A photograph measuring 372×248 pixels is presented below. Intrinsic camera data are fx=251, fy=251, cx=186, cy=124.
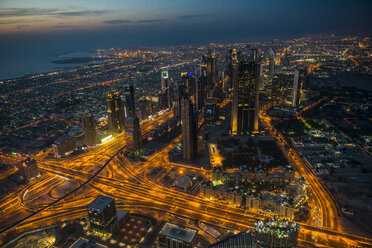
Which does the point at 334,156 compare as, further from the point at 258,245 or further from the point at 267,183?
the point at 258,245

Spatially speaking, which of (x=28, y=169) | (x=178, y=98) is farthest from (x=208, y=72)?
(x=28, y=169)

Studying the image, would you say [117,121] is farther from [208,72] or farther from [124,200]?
[208,72]

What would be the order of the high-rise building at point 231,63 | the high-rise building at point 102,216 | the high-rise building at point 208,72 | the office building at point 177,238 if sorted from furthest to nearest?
the high-rise building at point 231,63 < the high-rise building at point 208,72 < the high-rise building at point 102,216 < the office building at point 177,238

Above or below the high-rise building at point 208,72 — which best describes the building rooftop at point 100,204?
below

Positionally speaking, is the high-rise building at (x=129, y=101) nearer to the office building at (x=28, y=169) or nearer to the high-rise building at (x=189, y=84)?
the high-rise building at (x=189, y=84)

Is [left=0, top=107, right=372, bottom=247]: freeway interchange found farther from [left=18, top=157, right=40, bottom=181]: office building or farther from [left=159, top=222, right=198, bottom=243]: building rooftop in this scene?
[left=159, top=222, right=198, bottom=243]: building rooftop

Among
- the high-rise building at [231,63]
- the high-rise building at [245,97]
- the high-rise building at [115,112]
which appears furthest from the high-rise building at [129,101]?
the high-rise building at [231,63]

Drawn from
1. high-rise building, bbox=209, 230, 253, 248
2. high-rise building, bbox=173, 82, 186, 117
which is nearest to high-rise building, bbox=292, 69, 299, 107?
high-rise building, bbox=173, 82, 186, 117
